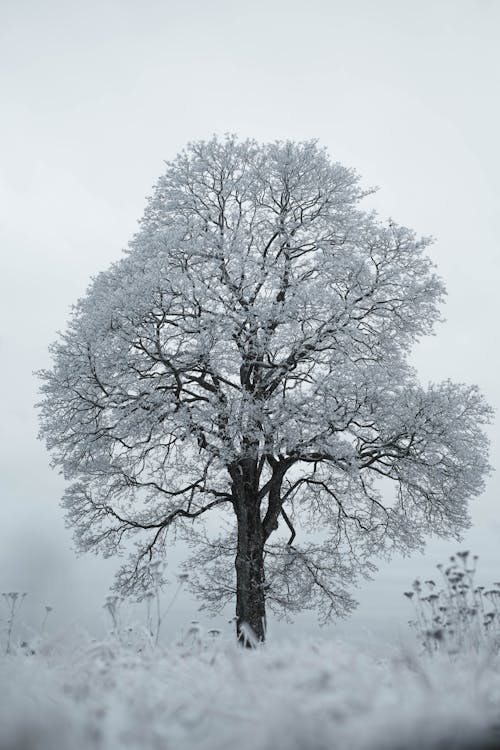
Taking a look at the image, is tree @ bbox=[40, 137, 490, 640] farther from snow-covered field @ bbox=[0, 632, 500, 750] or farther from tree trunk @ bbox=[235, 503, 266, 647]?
snow-covered field @ bbox=[0, 632, 500, 750]

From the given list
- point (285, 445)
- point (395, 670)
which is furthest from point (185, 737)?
point (285, 445)

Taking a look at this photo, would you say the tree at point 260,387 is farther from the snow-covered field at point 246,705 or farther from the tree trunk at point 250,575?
the snow-covered field at point 246,705

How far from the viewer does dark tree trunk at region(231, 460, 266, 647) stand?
13562 millimetres

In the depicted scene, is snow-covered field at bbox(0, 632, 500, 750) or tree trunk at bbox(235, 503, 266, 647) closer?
snow-covered field at bbox(0, 632, 500, 750)

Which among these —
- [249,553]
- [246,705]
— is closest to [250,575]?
[249,553]

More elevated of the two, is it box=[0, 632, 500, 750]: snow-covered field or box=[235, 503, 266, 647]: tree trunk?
box=[235, 503, 266, 647]: tree trunk

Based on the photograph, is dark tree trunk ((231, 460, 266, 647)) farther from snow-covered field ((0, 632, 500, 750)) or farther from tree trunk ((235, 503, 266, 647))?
snow-covered field ((0, 632, 500, 750))

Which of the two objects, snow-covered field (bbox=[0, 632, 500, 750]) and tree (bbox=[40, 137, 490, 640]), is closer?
snow-covered field (bbox=[0, 632, 500, 750])

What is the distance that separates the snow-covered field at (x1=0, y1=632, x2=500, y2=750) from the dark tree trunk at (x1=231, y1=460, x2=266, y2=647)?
9559 mm

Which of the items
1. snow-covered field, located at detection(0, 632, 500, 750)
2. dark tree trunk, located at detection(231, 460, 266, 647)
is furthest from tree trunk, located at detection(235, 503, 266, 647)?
snow-covered field, located at detection(0, 632, 500, 750)

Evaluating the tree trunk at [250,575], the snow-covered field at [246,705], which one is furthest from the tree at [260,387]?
the snow-covered field at [246,705]

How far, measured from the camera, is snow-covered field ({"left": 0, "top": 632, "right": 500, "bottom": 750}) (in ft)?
8.49

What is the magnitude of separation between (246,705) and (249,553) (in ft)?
37.2

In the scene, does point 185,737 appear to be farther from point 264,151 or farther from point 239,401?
point 264,151
